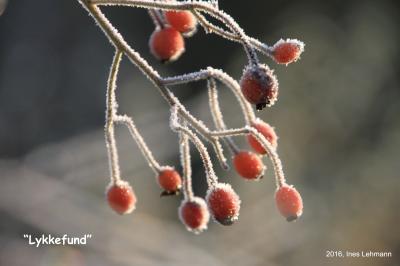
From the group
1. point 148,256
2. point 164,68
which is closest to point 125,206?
point 148,256

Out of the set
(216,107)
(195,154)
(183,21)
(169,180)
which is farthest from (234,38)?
(195,154)

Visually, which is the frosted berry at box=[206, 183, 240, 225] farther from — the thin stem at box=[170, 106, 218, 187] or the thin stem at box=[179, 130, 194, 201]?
the thin stem at box=[179, 130, 194, 201]

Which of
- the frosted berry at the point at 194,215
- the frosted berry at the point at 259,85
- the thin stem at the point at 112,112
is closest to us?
the frosted berry at the point at 259,85

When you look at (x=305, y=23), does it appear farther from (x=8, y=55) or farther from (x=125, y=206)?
(x=125, y=206)

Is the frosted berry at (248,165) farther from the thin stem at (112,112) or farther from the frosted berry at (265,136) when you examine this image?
the thin stem at (112,112)

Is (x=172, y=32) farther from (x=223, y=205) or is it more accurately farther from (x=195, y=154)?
(x=195, y=154)

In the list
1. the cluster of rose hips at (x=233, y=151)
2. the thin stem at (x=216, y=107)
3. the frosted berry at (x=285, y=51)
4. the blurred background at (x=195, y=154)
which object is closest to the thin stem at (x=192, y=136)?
the cluster of rose hips at (x=233, y=151)
